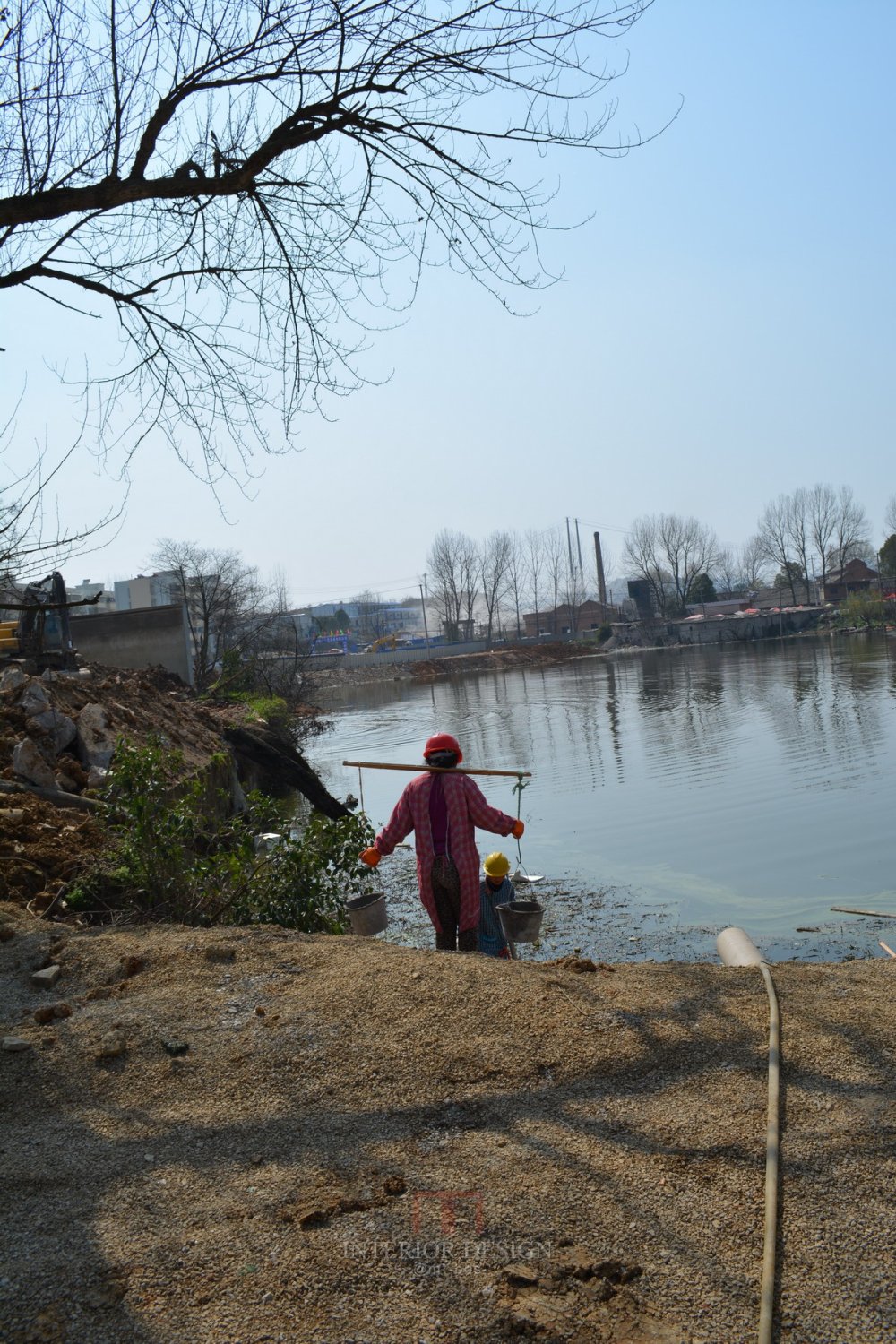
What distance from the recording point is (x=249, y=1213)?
3256 millimetres

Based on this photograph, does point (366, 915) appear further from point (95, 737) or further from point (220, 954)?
point (95, 737)

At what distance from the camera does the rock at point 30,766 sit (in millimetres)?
10375

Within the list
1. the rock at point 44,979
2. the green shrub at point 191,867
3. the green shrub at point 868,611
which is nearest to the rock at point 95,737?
the green shrub at point 191,867

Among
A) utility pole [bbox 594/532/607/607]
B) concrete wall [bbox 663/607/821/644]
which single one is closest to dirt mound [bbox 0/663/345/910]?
concrete wall [bbox 663/607/821/644]

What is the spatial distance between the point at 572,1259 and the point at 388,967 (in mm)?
2246

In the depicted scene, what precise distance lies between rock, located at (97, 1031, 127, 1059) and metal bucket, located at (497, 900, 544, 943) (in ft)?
10.1

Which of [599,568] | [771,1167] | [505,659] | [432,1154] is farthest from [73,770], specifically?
[599,568]

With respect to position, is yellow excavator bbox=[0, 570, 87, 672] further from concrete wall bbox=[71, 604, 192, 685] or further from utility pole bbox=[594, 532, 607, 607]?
utility pole bbox=[594, 532, 607, 607]

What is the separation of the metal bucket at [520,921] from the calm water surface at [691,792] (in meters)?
2.70

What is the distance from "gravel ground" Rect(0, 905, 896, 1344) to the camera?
9.36 ft

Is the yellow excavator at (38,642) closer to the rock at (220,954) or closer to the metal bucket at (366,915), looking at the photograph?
the metal bucket at (366,915)

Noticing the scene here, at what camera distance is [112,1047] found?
4406 mm

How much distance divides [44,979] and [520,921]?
3.04m

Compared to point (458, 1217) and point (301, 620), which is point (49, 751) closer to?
point (458, 1217)
